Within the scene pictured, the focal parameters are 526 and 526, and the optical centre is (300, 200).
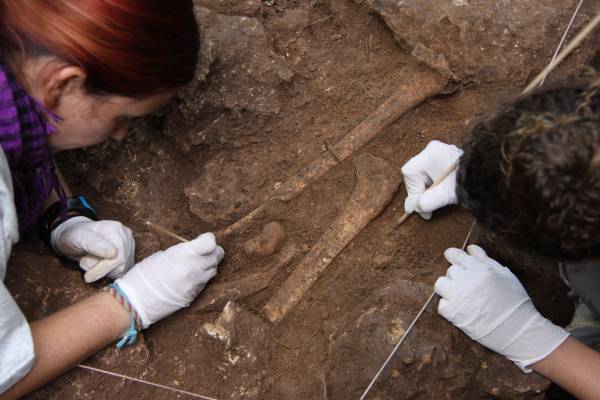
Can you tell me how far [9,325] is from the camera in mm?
1382

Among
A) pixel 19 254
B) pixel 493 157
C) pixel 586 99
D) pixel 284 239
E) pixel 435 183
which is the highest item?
pixel 586 99

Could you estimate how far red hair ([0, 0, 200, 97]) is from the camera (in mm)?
1258

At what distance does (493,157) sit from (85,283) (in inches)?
54.6

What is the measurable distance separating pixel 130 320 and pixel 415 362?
3.06ft

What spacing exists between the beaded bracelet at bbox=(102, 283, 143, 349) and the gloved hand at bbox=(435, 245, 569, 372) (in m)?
1.01

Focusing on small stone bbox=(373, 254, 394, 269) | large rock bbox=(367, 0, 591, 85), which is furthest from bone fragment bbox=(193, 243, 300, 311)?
large rock bbox=(367, 0, 591, 85)

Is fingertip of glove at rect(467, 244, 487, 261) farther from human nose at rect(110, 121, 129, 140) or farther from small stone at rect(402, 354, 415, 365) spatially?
human nose at rect(110, 121, 129, 140)

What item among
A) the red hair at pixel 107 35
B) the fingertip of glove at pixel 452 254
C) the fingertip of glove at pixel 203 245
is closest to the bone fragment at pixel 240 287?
the fingertip of glove at pixel 203 245

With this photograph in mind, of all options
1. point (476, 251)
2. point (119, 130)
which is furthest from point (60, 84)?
point (476, 251)

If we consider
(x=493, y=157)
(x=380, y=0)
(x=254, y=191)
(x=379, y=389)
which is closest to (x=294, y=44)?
(x=380, y=0)

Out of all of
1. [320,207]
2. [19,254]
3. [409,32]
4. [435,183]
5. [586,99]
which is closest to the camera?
[586,99]

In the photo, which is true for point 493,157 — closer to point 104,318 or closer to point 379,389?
point 379,389

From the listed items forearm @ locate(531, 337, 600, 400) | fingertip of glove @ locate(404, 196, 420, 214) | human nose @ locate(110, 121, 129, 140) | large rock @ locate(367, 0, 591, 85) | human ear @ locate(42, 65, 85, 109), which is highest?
human ear @ locate(42, 65, 85, 109)

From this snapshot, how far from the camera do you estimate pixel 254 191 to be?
7.02 ft
